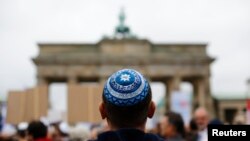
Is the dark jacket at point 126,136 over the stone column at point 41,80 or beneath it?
over

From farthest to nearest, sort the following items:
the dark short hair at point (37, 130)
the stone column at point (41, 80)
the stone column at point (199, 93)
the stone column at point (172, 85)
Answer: the stone column at point (199, 93), the stone column at point (172, 85), the stone column at point (41, 80), the dark short hair at point (37, 130)

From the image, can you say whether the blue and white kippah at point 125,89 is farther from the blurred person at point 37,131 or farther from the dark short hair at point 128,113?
the blurred person at point 37,131

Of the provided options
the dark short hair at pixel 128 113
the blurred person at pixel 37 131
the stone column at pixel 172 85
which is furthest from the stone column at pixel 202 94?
the dark short hair at pixel 128 113

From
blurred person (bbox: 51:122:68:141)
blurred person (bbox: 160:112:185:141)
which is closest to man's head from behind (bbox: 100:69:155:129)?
blurred person (bbox: 160:112:185:141)

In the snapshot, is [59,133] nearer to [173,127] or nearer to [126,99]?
[173,127]

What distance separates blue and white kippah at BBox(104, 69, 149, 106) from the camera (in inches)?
68.8

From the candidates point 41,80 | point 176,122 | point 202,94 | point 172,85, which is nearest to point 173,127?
point 176,122

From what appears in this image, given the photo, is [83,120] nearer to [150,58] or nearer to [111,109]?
[111,109]

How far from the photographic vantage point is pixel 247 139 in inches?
63.2

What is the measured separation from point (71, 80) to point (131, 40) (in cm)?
756

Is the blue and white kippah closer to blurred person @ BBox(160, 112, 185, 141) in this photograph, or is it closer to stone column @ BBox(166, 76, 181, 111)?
blurred person @ BBox(160, 112, 185, 141)

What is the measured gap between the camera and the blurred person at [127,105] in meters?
1.75

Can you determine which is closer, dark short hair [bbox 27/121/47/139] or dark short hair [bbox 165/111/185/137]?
dark short hair [bbox 27/121/47/139]

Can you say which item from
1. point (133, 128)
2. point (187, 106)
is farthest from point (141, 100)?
point (187, 106)
